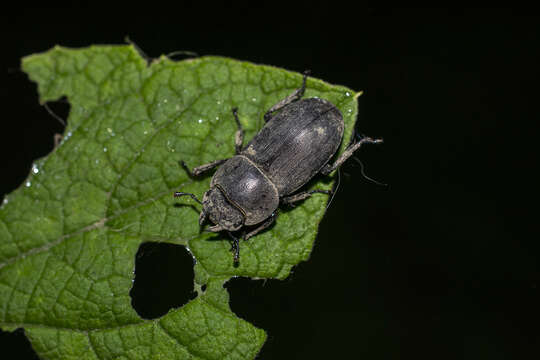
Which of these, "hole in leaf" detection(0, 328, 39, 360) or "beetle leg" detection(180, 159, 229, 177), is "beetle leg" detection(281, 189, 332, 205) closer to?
"beetle leg" detection(180, 159, 229, 177)

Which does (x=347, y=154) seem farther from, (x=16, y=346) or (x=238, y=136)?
(x=16, y=346)

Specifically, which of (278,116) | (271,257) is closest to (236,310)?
(271,257)

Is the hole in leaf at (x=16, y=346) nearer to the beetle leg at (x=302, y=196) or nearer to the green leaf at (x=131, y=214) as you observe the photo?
the green leaf at (x=131, y=214)

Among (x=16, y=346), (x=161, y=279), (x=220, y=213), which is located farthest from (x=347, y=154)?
(x=16, y=346)

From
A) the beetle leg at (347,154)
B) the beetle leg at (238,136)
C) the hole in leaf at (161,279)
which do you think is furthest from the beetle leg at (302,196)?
the hole in leaf at (161,279)

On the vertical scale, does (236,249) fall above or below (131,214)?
below

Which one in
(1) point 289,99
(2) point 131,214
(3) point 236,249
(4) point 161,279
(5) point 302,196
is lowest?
(4) point 161,279
